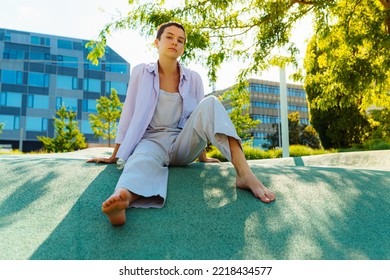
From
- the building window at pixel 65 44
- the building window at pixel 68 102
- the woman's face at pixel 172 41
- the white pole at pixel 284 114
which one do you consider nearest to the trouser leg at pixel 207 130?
the woman's face at pixel 172 41

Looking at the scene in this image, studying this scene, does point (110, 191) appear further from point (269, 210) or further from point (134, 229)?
point (269, 210)

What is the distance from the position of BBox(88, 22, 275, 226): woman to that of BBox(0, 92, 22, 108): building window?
94.1ft

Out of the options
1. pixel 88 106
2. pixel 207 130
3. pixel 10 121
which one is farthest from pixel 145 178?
pixel 10 121

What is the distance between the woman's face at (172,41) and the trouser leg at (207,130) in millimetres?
533

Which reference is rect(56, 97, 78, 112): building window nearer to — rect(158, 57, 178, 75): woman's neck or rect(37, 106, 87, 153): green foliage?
rect(37, 106, 87, 153): green foliage

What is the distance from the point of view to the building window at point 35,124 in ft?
93.6

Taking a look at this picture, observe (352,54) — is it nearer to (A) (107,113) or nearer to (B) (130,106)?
(B) (130,106)

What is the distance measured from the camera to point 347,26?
5852 mm

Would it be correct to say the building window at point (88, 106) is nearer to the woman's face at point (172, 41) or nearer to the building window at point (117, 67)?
the building window at point (117, 67)

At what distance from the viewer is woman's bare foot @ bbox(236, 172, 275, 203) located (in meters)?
2.30

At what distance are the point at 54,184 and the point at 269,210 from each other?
61.2 inches

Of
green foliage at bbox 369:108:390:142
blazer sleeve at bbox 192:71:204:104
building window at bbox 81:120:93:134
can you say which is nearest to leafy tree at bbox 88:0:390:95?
blazer sleeve at bbox 192:71:204:104

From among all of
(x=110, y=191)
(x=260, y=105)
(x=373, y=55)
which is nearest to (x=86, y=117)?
(x=373, y=55)

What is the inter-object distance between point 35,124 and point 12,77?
4184 millimetres
